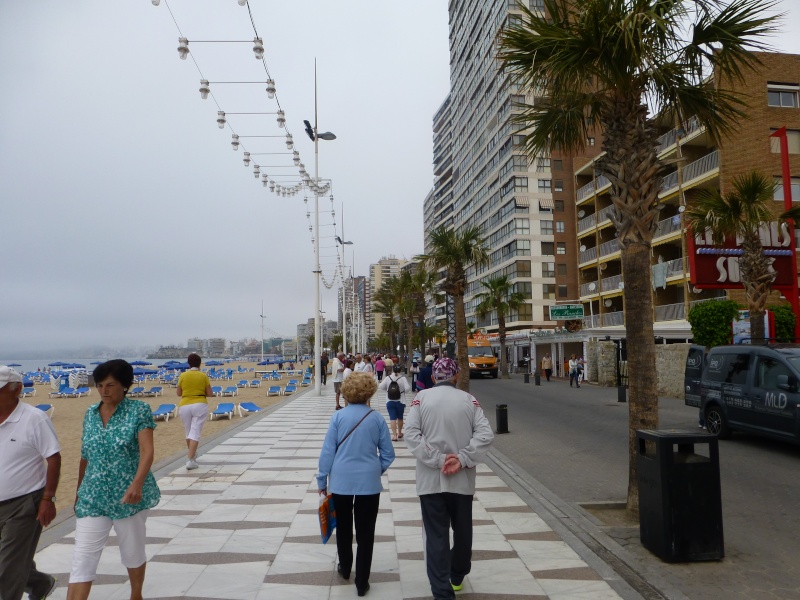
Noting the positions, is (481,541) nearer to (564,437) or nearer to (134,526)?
(134,526)

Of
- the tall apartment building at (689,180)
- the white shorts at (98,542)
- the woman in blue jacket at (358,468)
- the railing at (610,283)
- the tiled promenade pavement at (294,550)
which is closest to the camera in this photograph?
the white shorts at (98,542)

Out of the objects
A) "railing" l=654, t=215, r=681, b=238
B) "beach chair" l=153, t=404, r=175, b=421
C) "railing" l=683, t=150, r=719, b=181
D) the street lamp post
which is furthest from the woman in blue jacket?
"railing" l=654, t=215, r=681, b=238

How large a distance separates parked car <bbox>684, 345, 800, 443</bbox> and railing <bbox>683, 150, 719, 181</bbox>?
2500 cm

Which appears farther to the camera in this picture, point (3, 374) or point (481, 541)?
point (481, 541)

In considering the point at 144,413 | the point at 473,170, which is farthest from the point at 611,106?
the point at 473,170

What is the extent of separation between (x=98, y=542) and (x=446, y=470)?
224 centimetres

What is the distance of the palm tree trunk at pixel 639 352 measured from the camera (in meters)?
6.68

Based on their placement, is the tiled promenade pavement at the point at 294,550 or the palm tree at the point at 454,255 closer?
the tiled promenade pavement at the point at 294,550

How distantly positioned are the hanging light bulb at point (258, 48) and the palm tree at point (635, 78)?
719 cm

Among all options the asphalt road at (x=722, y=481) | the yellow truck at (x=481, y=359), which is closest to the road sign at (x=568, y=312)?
the yellow truck at (x=481, y=359)

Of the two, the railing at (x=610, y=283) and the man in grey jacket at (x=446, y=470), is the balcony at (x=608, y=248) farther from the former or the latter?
the man in grey jacket at (x=446, y=470)

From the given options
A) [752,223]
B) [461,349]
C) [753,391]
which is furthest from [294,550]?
[752,223]

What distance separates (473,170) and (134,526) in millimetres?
83600

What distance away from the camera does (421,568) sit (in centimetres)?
529
